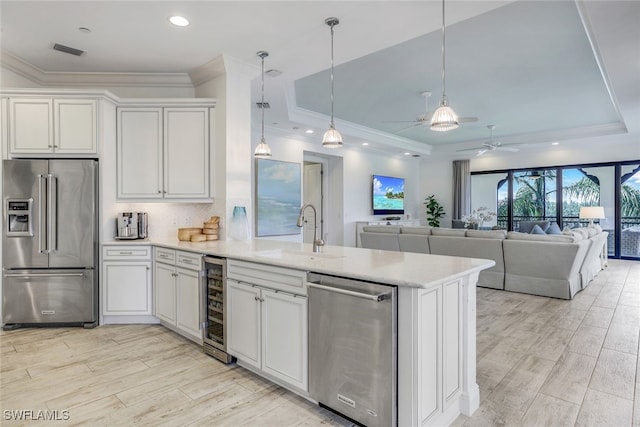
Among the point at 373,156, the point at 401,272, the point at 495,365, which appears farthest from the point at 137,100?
the point at 373,156

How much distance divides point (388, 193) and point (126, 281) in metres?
7.16

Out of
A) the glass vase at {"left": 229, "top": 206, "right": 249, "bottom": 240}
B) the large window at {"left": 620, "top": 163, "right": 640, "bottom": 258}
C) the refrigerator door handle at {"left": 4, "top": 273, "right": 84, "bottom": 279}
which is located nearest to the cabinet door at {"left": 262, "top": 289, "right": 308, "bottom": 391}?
the glass vase at {"left": 229, "top": 206, "right": 249, "bottom": 240}

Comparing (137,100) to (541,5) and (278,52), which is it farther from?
(541,5)

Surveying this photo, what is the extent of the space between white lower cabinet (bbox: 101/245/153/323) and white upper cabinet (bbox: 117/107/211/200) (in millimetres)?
663

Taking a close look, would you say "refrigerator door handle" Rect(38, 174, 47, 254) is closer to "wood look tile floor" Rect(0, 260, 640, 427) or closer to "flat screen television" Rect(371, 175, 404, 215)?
"wood look tile floor" Rect(0, 260, 640, 427)

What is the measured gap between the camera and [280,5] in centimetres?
279

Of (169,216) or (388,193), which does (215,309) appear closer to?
(169,216)

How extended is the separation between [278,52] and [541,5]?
245 cm

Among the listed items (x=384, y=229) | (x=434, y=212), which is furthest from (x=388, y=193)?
(x=384, y=229)

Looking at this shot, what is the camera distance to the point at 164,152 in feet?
13.0

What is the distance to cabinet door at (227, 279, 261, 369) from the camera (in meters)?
2.48

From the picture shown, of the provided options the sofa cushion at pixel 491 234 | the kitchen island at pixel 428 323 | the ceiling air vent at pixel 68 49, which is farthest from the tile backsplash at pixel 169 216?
the sofa cushion at pixel 491 234

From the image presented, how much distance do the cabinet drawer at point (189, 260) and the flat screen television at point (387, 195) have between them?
6439 mm

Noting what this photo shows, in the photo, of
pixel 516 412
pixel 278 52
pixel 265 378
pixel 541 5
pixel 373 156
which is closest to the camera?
pixel 516 412
